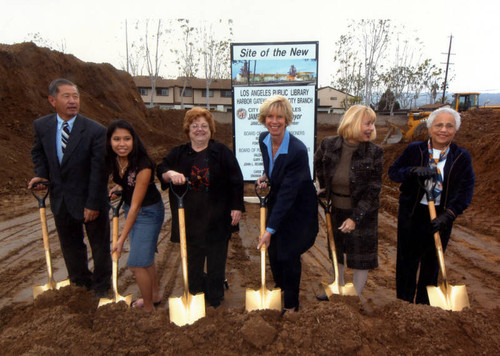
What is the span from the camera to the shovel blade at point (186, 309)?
2.52 m

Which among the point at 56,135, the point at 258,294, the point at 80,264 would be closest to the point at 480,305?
the point at 258,294

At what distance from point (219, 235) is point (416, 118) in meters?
14.5

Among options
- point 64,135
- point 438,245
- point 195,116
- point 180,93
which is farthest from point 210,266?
point 180,93

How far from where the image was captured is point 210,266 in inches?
121

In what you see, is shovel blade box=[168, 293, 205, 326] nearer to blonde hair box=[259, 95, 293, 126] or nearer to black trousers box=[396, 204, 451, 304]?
blonde hair box=[259, 95, 293, 126]

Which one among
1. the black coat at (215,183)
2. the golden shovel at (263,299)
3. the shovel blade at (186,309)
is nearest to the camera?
the shovel blade at (186,309)

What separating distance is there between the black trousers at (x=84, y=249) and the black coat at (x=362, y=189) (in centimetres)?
222

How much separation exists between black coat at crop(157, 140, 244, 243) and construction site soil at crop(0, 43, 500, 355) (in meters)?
0.73

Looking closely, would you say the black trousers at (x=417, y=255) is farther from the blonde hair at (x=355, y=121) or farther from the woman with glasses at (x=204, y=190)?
the woman with glasses at (x=204, y=190)

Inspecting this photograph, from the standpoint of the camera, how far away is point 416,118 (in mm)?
14766

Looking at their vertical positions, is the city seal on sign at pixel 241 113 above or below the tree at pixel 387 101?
below

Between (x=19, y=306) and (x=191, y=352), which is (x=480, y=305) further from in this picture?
(x=19, y=306)

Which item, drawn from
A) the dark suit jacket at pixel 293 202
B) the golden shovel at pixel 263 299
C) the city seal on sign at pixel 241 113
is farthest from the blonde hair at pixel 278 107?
the city seal on sign at pixel 241 113

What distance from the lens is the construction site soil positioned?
2160mm
